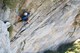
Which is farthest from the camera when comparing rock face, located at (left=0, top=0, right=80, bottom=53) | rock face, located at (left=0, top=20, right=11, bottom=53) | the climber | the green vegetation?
the green vegetation

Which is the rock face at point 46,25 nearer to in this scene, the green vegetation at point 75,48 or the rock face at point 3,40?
the green vegetation at point 75,48

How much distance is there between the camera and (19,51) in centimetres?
1736

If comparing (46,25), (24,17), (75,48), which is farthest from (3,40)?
(75,48)

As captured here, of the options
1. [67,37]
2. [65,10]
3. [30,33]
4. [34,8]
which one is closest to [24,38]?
[30,33]

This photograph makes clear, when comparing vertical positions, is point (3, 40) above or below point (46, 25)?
below

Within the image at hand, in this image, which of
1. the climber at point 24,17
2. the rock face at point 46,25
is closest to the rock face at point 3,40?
the rock face at point 46,25

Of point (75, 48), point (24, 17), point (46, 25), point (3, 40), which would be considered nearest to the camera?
point (3, 40)

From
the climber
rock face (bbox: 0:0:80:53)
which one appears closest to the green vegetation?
→ rock face (bbox: 0:0:80:53)

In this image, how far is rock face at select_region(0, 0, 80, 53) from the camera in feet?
53.2

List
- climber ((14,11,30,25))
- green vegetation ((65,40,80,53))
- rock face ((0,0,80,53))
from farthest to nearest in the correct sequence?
green vegetation ((65,40,80,53)) < rock face ((0,0,80,53)) < climber ((14,11,30,25))

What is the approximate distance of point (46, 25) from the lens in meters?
17.8

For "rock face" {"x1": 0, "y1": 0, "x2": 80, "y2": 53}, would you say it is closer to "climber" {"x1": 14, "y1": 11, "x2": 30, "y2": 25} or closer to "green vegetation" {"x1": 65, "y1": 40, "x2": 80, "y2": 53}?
"climber" {"x1": 14, "y1": 11, "x2": 30, "y2": 25}

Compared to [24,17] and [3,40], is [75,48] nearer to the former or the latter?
[24,17]

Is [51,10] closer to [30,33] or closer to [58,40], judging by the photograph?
[30,33]
